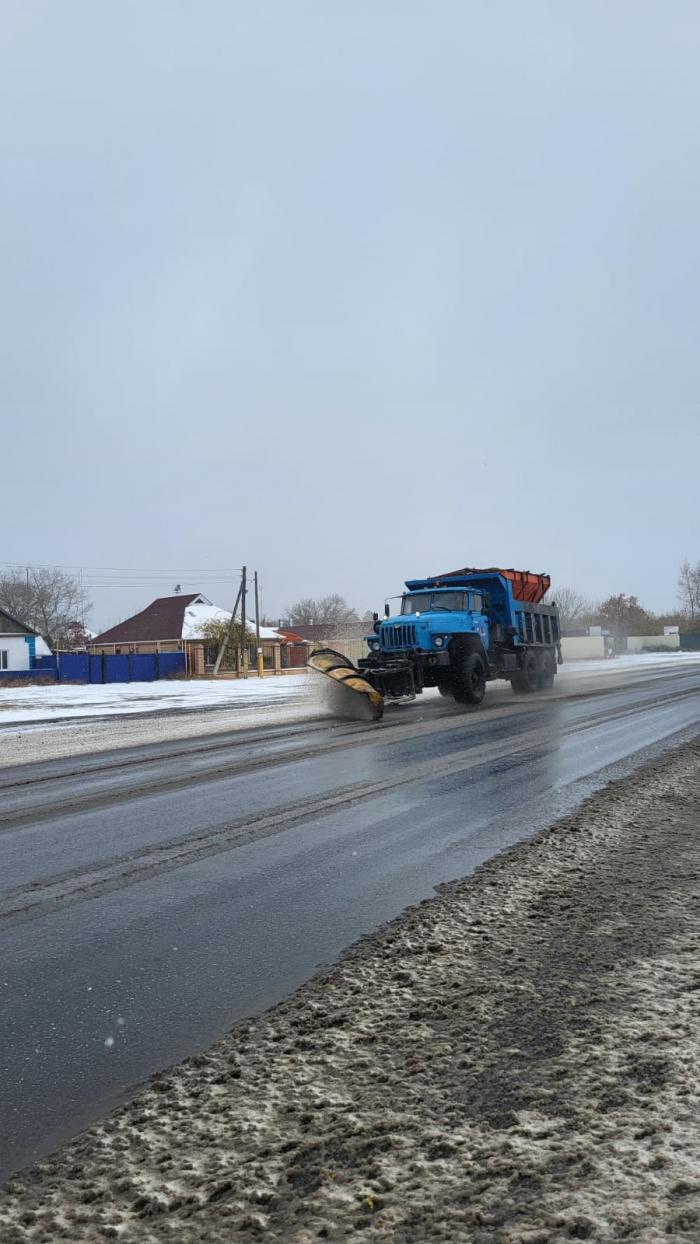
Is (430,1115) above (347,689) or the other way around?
the other way around

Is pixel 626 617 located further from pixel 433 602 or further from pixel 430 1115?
pixel 430 1115

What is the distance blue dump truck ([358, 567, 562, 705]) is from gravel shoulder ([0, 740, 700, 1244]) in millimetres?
14185

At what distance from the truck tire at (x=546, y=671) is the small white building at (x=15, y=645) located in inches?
1425

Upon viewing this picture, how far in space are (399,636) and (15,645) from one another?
40629 mm

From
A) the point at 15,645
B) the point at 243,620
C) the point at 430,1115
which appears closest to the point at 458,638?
the point at 430,1115

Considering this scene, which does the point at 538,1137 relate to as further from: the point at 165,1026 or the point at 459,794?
the point at 459,794

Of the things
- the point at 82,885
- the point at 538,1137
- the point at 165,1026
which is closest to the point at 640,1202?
the point at 538,1137

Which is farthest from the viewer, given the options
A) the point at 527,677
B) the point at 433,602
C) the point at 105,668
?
the point at 105,668

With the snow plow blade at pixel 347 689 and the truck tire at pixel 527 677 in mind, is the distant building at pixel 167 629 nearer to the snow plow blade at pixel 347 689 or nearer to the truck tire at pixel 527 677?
the truck tire at pixel 527 677

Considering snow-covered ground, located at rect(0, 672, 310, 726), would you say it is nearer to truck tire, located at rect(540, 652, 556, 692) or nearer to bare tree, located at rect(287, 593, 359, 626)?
truck tire, located at rect(540, 652, 556, 692)

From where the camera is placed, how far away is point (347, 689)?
58.6ft

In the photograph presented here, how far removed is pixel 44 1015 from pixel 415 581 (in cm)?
1814

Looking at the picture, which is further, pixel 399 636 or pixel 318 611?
pixel 318 611

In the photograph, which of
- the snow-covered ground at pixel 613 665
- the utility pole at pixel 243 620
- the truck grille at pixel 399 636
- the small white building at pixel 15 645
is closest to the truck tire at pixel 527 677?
the truck grille at pixel 399 636
